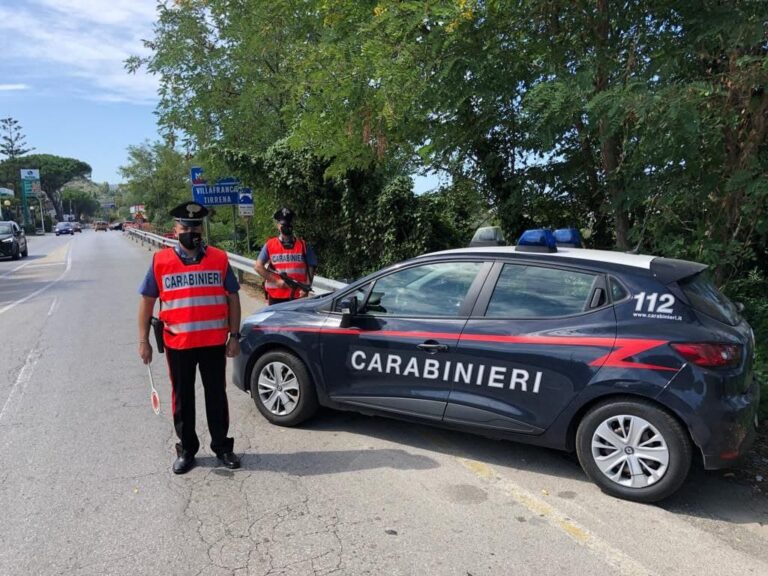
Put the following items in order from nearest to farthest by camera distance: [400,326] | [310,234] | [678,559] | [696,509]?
[678,559]
[696,509]
[400,326]
[310,234]

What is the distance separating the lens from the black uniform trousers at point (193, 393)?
160 inches

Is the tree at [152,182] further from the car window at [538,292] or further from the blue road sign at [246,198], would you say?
the car window at [538,292]

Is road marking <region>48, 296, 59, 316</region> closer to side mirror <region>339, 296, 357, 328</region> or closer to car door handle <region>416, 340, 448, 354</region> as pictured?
side mirror <region>339, 296, 357, 328</region>

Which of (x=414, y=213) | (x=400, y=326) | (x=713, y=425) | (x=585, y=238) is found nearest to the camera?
(x=713, y=425)

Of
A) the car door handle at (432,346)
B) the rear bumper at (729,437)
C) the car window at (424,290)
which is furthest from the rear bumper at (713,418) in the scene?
the car window at (424,290)

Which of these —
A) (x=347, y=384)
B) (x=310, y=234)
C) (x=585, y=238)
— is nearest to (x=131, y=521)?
(x=347, y=384)

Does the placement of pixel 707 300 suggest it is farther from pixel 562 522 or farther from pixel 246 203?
pixel 246 203

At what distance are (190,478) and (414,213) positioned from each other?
Answer: 748 cm

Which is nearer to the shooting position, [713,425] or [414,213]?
[713,425]

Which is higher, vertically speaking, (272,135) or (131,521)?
(272,135)

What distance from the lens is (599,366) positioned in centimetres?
361

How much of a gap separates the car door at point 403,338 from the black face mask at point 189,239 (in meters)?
1.23

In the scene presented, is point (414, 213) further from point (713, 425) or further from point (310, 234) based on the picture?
point (713, 425)

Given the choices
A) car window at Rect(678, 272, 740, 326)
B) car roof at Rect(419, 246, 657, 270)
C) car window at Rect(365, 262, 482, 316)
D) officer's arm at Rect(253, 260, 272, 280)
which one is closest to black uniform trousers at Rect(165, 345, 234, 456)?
car window at Rect(365, 262, 482, 316)
